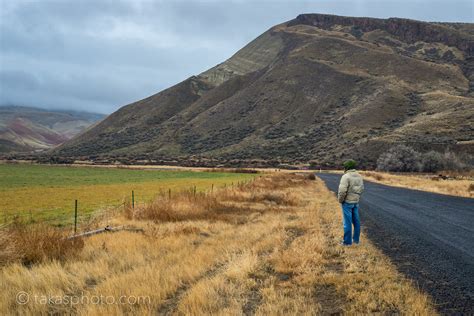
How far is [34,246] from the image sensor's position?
26.0ft

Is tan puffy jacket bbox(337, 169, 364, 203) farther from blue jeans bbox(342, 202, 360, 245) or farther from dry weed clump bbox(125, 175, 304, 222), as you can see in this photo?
dry weed clump bbox(125, 175, 304, 222)

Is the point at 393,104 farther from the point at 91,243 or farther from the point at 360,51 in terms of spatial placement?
the point at 91,243

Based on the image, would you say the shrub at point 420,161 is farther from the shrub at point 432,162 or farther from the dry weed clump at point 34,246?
the dry weed clump at point 34,246

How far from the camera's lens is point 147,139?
141 m

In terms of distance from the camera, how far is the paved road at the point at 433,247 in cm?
628

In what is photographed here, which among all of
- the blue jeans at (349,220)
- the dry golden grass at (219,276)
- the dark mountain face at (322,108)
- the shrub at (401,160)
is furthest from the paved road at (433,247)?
the dark mountain face at (322,108)

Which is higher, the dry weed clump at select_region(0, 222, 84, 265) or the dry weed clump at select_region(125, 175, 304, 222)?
the dry weed clump at select_region(0, 222, 84, 265)

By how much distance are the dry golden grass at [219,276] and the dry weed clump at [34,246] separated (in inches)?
12.0

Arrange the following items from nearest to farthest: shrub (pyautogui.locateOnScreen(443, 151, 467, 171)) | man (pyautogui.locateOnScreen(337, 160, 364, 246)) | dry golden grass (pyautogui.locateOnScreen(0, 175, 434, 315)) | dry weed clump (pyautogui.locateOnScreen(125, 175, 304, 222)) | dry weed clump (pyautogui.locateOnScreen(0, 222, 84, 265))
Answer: dry golden grass (pyautogui.locateOnScreen(0, 175, 434, 315))
dry weed clump (pyautogui.locateOnScreen(0, 222, 84, 265))
man (pyautogui.locateOnScreen(337, 160, 364, 246))
dry weed clump (pyautogui.locateOnScreen(125, 175, 304, 222))
shrub (pyautogui.locateOnScreen(443, 151, 467, 171))

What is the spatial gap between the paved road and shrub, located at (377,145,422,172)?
53164 mm

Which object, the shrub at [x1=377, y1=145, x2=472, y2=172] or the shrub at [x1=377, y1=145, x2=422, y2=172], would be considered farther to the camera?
the shrub at [x1=377, y1=145, x2=422, y2=172]

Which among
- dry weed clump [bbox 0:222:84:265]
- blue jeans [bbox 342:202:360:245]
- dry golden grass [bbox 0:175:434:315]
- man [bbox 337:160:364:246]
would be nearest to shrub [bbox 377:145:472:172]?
dry golden grass [bbox 0:175:434:315]

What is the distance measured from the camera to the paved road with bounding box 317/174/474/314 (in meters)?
6.28

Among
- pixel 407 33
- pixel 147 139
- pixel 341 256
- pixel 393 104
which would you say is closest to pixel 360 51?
pixel 393 104
